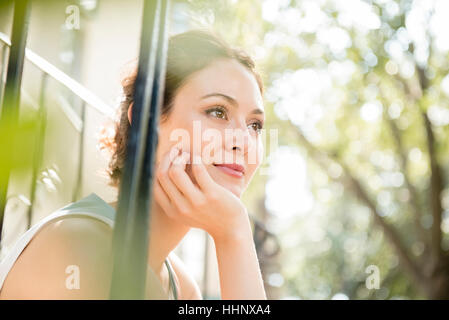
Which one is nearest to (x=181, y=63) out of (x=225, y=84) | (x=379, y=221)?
(x=225, y=84)

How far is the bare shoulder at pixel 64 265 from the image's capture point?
4.17ft

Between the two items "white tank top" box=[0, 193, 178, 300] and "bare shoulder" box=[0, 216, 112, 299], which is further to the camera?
"white tank top" box=[0, 193, 178, 300]

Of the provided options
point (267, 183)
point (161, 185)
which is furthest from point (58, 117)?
point (267, 183)

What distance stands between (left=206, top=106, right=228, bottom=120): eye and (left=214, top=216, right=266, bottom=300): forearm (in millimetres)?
488

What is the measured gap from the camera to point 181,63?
2016 mm

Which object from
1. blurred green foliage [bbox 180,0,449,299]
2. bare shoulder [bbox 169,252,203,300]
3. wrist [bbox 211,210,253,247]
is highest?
blurred green foliage [bbox 180,0,449,299]

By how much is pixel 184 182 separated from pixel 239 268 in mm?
325

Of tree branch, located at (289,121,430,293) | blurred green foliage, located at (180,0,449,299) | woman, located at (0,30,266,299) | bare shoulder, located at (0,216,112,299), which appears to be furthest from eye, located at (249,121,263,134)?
tree branch, located at (289,121,430,293)

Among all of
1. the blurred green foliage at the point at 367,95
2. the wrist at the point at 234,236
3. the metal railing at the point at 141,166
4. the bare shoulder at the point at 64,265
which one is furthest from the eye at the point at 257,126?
the blurred green foliage at the point at 367,95

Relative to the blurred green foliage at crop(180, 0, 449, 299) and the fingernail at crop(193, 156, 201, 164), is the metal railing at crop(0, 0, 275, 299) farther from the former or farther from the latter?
the blurred green foliage at crop(180, 0, 449, 299)

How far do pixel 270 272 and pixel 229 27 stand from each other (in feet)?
12.5

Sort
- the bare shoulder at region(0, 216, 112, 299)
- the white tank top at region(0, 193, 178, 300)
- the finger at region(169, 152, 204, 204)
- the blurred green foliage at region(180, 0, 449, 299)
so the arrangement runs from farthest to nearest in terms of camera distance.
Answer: the blurred green foliage at region(180, 0, 449, 299)
the finger at region(169, 152, 204, 204)
the white tank top at region(0, 193, 178, 300)
the bare shoulder at region(0, 216, 112, 299)

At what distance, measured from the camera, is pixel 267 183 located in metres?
11.8

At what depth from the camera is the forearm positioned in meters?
1.37
